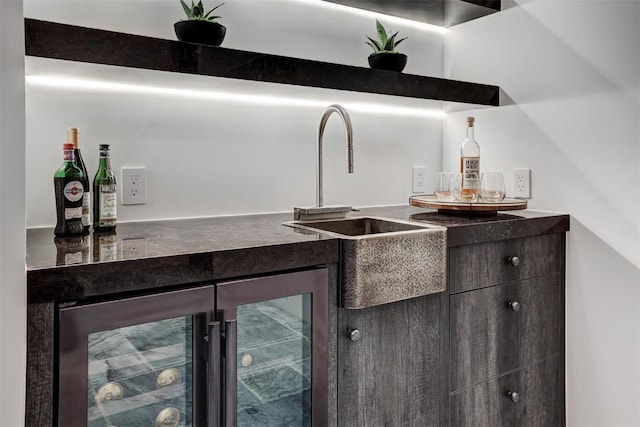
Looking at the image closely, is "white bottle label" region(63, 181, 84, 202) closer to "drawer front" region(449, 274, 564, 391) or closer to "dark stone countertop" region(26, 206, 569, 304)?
"dark stone countertop" region(26, 206, 569, 304)

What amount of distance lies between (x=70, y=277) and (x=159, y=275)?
0.16 metres

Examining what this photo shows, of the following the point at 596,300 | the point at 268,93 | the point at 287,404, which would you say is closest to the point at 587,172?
the point at 596,300

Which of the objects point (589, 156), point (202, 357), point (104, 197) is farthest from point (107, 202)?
point (589, 156)

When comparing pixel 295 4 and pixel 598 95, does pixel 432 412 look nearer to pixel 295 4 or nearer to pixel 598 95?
pixel 598 95

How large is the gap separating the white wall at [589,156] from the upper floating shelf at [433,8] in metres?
0.10

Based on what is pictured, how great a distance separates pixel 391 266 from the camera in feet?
4.12

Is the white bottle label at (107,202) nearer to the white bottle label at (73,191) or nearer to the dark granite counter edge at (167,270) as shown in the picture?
the white bottle label at (73,191)

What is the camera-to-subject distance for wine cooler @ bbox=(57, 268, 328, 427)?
2.98 feet

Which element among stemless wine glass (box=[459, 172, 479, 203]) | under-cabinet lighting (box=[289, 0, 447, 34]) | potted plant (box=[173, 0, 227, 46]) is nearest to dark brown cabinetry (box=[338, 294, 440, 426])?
stemless wine glass (box=[459, 172, 479, 203])

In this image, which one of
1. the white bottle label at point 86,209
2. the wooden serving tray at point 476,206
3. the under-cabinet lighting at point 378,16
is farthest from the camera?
the under-cabinet lighting at point 378,16

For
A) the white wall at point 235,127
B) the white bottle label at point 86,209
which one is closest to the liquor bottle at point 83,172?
the white bottle label at point 86,209

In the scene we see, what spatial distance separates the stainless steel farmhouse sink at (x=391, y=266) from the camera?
1208 millimetres

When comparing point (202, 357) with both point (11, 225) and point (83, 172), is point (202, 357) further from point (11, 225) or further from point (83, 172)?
point (83, 172)

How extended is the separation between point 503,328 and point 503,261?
0.72 feet
